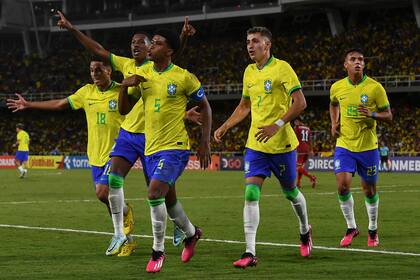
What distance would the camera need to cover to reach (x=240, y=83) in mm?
61375

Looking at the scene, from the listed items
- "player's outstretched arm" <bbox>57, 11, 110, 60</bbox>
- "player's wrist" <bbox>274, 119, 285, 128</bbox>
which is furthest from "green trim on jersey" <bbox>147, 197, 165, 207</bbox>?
"player's outstretched arm" <bbox>57, 11, 110, 60</bbox>

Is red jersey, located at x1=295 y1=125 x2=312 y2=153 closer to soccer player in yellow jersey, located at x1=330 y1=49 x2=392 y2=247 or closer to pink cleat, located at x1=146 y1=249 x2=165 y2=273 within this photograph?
A: soccer player in yellow jersey, located at x1=330 y1=49 x2=392 y2=247

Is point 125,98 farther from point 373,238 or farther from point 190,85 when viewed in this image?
point 373,238

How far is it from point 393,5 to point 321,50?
18.5 ft

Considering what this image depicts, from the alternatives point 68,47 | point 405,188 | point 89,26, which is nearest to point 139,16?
point 89,26

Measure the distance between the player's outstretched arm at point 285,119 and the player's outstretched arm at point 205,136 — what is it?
1.92 ft

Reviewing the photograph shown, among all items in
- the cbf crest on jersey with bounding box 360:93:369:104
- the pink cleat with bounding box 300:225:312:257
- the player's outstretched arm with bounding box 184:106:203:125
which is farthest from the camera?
the cbf crest on jersey with bounding box 360:93:369:104

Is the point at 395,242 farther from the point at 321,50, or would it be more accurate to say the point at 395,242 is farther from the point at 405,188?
the point at 321,50

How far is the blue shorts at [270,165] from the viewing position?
10422 mm

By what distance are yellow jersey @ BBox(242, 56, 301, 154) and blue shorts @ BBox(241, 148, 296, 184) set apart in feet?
0.22

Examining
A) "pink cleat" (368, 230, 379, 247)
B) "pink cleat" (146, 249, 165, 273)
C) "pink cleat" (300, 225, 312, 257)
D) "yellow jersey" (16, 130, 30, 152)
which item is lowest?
"yellow jersey" (16, 130, 30, 152)

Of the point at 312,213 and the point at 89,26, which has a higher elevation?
the point at 89,26

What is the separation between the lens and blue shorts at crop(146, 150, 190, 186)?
9680 mm

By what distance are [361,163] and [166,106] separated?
4.00 m
